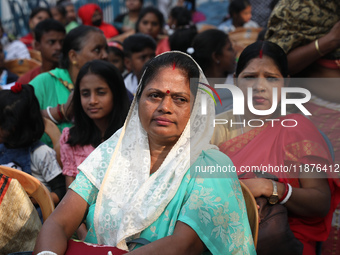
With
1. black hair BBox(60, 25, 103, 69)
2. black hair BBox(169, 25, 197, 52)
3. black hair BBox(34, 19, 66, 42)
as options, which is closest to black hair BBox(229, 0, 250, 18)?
black hair BBox(169, 25, 197, 52)

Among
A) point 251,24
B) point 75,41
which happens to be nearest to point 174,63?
point 75,41

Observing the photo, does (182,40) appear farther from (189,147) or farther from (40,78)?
(189,147)

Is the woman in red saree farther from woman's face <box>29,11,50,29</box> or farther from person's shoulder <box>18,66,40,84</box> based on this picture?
woman's face <box>29,11,50,29</box>

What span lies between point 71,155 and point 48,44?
2.11m

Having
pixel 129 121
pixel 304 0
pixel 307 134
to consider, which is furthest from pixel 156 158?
pixel 304 0

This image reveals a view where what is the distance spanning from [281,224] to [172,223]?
2.11 ft

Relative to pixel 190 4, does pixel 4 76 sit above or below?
below

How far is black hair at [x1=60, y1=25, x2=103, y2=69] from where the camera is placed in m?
4.35

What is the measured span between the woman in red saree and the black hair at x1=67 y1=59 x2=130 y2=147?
786 millimetres

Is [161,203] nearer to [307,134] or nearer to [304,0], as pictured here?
[307,134]

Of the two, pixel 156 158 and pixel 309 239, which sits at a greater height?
pixel 156 158

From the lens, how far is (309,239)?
2688mm

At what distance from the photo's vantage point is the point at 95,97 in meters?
3.37

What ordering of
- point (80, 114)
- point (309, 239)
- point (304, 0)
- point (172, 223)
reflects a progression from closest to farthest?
point (172, 223) → point (309, 239) → point (304, 0) → point (80, 114)
